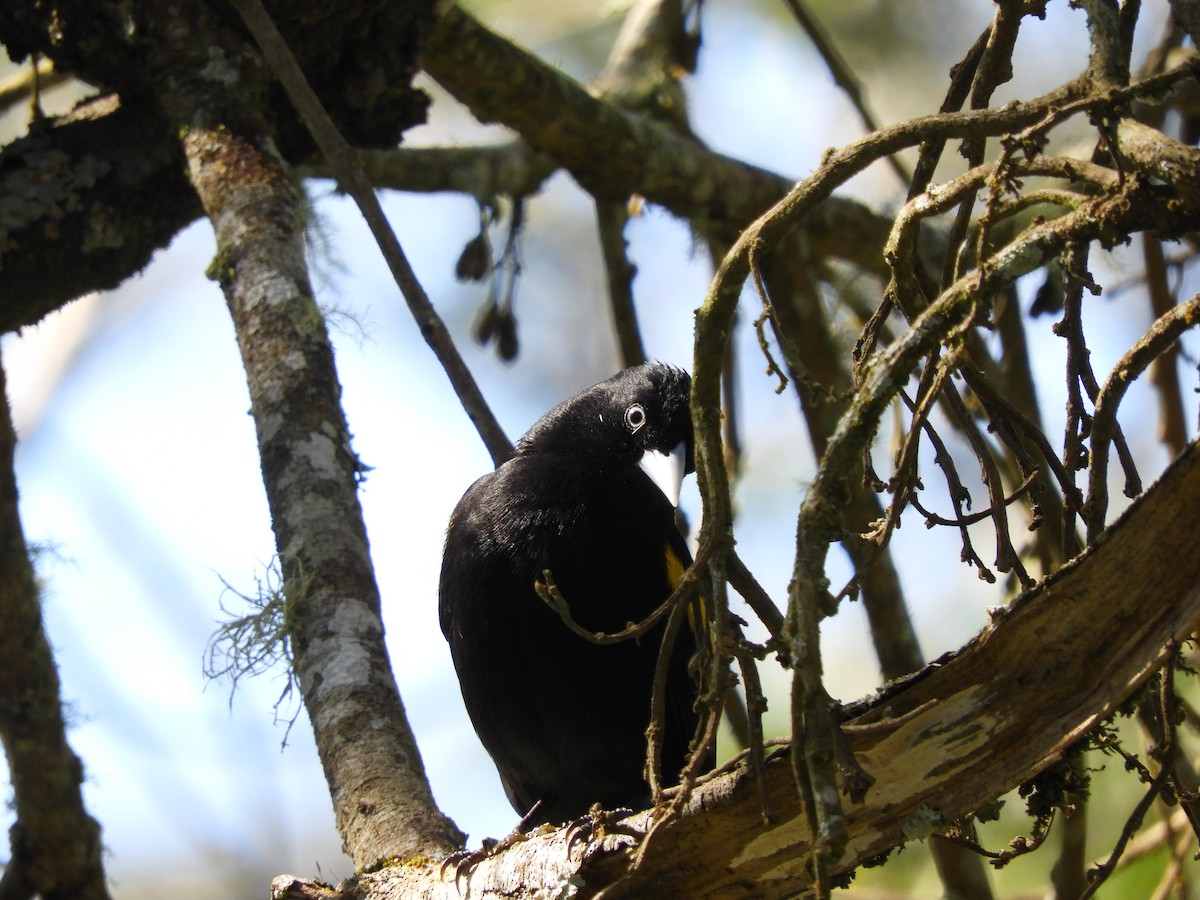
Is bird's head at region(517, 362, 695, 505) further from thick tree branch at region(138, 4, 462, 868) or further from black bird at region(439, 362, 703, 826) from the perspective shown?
thick tree branch at region(138, 4, 462, 868)

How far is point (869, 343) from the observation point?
1923mm

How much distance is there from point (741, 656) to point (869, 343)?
0.61 metres

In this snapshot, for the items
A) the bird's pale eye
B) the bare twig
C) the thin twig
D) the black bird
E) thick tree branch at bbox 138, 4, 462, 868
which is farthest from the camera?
the bird's pale eye

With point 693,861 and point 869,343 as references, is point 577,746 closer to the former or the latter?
point 693,861

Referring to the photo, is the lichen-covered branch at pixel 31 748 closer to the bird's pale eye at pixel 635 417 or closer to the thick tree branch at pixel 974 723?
the bird's pale eye at pixel 635 417

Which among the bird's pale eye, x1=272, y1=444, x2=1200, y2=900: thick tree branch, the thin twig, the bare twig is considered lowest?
x1=272, y1=444, x2=1200, y2=900: thick tree branch

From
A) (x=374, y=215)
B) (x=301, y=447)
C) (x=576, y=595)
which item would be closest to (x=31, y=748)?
(x=301, y=447)

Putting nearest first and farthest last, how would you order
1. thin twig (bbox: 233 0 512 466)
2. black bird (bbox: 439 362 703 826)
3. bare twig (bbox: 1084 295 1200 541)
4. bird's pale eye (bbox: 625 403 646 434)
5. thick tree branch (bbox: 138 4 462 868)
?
bare twig (bbox: 1084 295 1200 541), thick tree branch (bbox: 138 4 462 868), thin twig (bbox: 233 0 512 466), black bird (bbox: 439 362 703 826), bird's pale eye (bbox: 625 403 646 434)

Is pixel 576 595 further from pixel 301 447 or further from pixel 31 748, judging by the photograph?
pixel 31 748

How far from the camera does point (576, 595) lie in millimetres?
3186

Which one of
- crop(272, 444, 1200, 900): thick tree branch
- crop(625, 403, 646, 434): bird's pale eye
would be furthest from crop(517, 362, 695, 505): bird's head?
crop(272, 444, 1200, 900): thick tree branch

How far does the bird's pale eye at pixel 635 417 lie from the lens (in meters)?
3.48

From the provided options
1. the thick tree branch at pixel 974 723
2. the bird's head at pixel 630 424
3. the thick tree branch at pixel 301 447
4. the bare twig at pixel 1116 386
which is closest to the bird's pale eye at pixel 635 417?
the bird's head at pixel 630 424

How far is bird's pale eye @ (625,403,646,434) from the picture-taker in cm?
348
